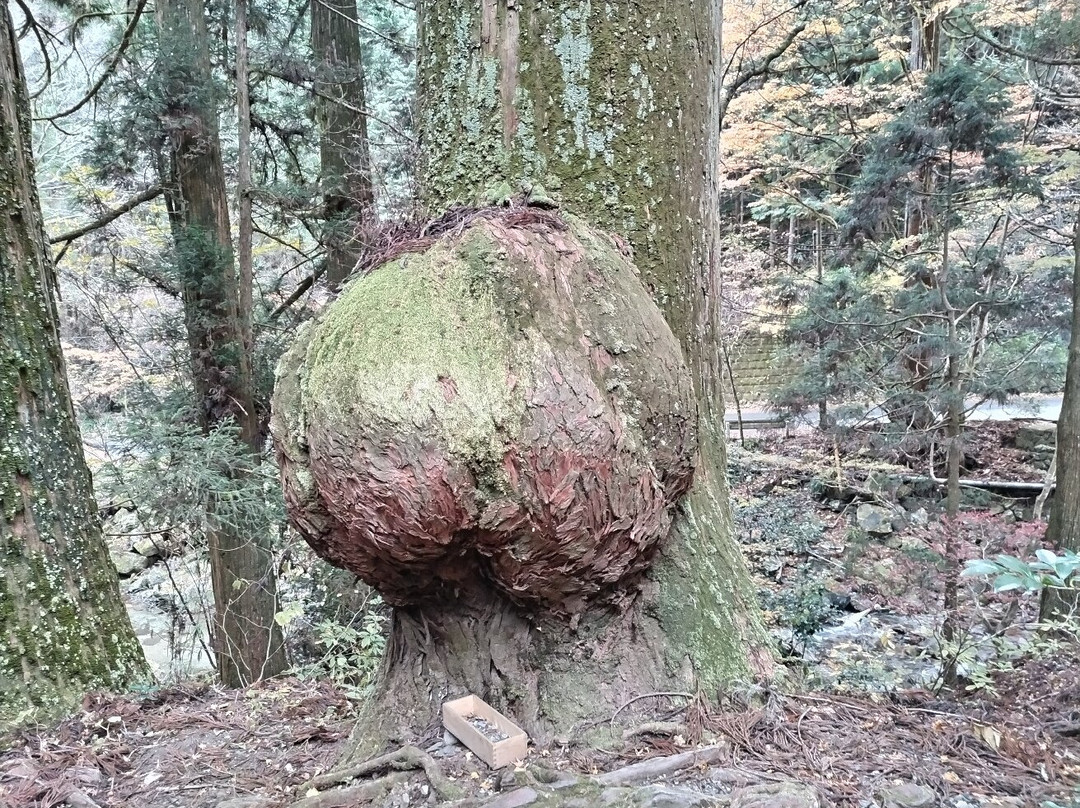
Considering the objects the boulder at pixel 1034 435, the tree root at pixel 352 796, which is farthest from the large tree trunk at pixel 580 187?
the boulder at pixel 1034 435

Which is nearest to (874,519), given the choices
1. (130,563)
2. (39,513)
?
(39,513)

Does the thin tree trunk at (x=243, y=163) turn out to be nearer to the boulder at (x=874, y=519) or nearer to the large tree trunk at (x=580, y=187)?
the large tree trunk at (x=580, y=187)

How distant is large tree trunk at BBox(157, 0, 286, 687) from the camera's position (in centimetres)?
548

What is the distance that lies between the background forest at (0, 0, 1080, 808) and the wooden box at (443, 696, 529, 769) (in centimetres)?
6

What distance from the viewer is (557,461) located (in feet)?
4.76

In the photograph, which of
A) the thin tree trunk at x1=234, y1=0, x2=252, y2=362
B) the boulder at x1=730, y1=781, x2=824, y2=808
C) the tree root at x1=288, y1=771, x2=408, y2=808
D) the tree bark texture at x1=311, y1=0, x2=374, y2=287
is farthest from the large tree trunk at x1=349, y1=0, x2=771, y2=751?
the tree bark texture at x1=311, y1=0, x2=374, y2=287

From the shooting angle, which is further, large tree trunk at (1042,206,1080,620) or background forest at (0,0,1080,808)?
large tree trunk at (1042,206,1080,620)

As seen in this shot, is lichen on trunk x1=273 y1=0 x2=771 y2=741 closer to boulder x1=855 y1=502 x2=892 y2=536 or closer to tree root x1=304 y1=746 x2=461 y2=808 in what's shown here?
tree root x1=304 y1=746 x2=461 y2=808

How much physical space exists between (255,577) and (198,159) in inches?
149

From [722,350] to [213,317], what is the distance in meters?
4.24

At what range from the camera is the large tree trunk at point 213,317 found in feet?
18.0

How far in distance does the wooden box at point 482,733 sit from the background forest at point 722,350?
2.2 inches

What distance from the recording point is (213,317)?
5.61 meters

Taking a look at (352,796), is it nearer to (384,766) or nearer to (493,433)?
(384,766)
